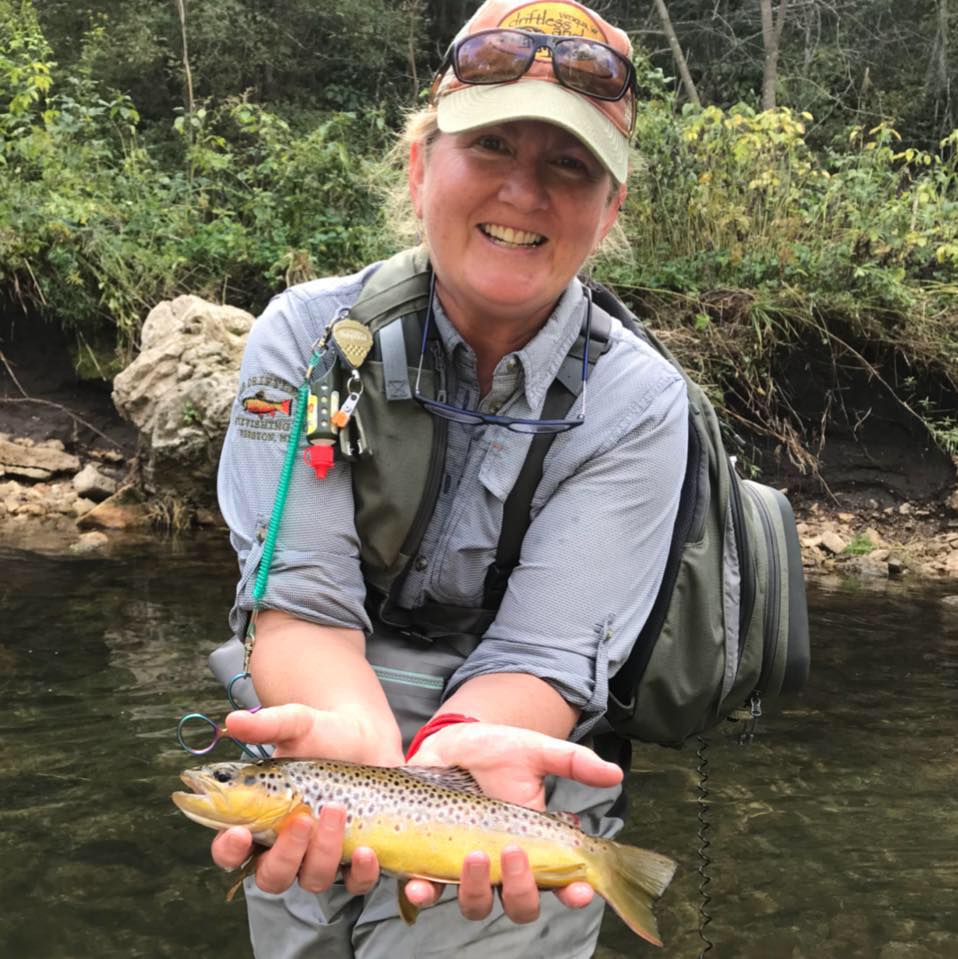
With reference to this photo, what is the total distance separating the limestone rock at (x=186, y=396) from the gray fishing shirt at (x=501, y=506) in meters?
5.97

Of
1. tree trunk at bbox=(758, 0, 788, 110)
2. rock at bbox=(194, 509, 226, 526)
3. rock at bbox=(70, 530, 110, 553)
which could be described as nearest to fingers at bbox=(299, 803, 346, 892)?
rock at bbox=(70, 530, 110, 553)

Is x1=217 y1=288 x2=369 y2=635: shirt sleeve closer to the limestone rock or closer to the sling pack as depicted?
the sling pack

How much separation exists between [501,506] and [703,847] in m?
2.09

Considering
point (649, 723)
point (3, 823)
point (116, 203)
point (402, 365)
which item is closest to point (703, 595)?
point (649, 723)

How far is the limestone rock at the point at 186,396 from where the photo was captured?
331 inches

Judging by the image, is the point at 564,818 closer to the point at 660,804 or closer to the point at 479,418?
the point at 479,418

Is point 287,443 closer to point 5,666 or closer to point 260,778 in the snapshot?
point 260,778

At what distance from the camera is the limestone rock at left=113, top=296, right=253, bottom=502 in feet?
27.6

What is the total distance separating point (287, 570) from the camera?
2.41 metres

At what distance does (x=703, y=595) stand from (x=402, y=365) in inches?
34.9

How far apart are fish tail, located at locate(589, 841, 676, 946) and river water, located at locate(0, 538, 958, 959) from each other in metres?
1.35

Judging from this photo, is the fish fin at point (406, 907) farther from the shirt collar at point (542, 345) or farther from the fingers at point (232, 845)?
the shirt collar at point (542, 345)

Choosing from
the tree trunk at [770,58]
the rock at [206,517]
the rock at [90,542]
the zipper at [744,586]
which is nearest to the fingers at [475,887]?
the zipper at [744,586]

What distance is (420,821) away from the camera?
6.61 feet
